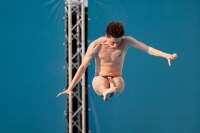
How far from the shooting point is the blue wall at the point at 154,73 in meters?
4.61

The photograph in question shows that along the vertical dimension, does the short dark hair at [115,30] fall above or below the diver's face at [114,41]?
above

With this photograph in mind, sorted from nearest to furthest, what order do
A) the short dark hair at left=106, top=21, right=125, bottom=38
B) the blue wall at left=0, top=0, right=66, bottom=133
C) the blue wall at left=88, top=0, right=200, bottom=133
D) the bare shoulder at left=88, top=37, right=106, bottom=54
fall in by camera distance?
the short dark hair at left=106, top=21, right=125, bottom=38
the bare shoulder at left=88, top=37, right=106, bottom=54
the blue wall at left=0, top=0, right=66, bottom=133
the blue wall at left=88, top=0, right=200, bottom=133

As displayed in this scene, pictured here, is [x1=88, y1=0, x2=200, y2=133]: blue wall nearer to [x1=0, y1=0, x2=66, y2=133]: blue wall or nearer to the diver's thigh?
[x1=0, y1=0, x2=66, y2=133]: blue wall

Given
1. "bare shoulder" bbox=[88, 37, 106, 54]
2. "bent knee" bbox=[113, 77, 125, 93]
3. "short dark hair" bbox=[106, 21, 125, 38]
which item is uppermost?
"short dark hair" bbox=[106, 21, 125, 38]

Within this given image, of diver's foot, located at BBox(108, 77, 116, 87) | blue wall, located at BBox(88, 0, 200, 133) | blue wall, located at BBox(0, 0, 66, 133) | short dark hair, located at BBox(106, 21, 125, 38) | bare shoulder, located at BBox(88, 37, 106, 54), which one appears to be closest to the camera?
short dark hair, located at BBox(106, 21, 125, 38)

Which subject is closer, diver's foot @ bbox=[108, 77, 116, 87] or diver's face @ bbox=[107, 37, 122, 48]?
diver's face @ bbox=[107, 37, 122, 48]

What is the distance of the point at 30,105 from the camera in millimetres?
4496

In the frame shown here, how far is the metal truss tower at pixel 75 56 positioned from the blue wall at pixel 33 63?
9 centimetres

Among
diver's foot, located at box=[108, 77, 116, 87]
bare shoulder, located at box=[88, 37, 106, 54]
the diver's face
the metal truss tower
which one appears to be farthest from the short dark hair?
the metal truss tower

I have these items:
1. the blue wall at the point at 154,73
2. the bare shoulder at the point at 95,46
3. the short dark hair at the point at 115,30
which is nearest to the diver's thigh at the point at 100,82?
the bare shoulder at the point at 95,46

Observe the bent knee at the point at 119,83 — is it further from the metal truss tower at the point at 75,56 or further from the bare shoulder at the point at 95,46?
the metal truss tower at the point at 75,56

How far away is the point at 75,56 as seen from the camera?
464 cm

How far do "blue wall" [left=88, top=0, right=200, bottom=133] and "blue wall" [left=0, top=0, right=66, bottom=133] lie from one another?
409 mm

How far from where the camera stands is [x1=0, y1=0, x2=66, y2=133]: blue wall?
449cm
